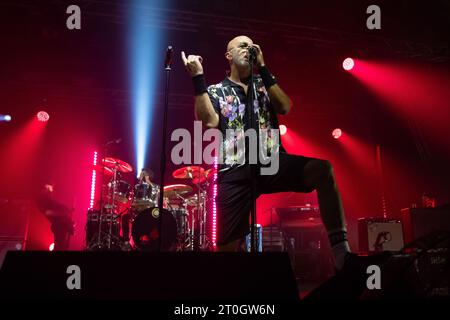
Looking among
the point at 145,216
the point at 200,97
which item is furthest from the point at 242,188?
the point at 145,216

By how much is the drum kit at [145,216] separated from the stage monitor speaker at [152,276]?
194 inches

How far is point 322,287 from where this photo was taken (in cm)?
183

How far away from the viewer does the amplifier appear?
6.49 metres

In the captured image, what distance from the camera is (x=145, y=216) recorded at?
22.1ft

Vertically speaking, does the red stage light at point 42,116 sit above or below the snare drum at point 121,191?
above

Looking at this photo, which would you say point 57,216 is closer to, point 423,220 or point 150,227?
point 150,227

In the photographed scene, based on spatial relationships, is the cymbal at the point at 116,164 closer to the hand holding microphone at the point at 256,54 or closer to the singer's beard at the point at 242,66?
the singer's beard at the point at 242,66

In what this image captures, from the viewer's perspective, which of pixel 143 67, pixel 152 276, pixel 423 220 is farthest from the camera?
pixel 143 67

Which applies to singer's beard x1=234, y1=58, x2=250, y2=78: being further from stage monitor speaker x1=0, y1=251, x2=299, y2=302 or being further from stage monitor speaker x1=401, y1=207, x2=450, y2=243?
stage monitor speaker x1=401, y1=207, x2=450, y2=243

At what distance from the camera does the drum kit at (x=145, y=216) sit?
266 inches

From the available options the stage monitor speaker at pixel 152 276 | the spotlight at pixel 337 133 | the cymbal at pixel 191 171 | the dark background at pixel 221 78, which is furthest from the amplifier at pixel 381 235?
the stage monitor speaker at pixel 152 276

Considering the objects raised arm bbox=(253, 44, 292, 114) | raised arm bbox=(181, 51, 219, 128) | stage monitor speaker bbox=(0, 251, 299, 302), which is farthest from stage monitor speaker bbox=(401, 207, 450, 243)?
stage monitor speaker bbox=(0, 251, 299, 302)

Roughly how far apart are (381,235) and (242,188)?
483cm
